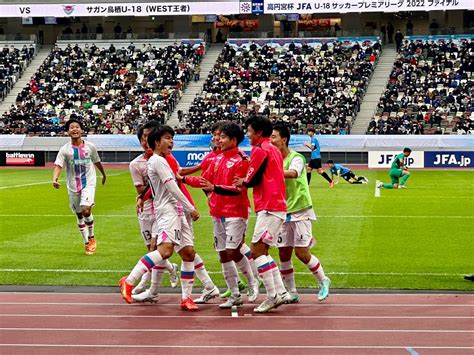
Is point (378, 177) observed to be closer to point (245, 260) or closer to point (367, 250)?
point (367, 250)

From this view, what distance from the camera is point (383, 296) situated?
11961mm

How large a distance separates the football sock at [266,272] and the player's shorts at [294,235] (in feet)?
2.04

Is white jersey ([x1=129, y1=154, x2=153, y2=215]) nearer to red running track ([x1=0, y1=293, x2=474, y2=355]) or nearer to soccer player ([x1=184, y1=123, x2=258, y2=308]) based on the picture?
red running track ([x1=0, y1=293, x2=474, y2=355])

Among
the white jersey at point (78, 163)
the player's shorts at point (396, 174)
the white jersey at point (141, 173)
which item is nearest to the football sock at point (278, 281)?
the white jersey at point (141, 173)

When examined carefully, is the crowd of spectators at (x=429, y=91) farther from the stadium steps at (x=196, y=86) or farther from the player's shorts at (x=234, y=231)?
the player's shorts at (x=234, y=231)

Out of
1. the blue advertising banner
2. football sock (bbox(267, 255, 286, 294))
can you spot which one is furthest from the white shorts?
the blue advertising banner

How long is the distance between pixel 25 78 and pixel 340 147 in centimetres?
2867

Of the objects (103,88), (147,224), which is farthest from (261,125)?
(103,88)

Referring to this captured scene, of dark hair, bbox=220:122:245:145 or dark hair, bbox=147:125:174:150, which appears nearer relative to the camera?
dark hair, bbox=220:122:245:145

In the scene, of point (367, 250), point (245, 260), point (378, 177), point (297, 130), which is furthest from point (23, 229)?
point (297, 130)

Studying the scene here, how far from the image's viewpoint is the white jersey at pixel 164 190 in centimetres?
1082

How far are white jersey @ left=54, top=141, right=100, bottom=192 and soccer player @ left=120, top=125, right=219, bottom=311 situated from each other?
5530mm

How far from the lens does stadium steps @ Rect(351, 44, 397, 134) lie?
56656mm

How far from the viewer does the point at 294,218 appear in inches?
449
